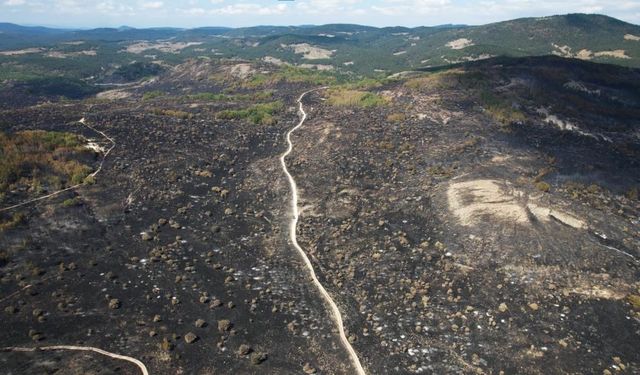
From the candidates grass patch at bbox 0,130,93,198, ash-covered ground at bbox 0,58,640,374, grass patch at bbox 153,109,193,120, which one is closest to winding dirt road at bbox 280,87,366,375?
ash-covered ground at bbox 0,58,640,374

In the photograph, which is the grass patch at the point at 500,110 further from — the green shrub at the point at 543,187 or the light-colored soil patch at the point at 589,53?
the light-colored soil patch at the point at 589,53

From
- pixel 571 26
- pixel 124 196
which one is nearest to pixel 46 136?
pixel 124 196

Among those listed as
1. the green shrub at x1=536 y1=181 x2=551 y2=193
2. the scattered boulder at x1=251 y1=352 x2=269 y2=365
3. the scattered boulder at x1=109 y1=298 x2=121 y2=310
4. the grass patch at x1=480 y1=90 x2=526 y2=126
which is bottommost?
the scattered boulder at x1=251 y1=352 x2=269 y2=365

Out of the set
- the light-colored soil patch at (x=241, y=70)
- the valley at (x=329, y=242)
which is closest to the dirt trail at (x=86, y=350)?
the valley at (x=329, y=242)

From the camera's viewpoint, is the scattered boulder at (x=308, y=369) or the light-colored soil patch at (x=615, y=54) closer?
the scattered boulder at (x=308, y=369)

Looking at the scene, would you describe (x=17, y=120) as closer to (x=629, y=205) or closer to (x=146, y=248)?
(x=146, y=248)

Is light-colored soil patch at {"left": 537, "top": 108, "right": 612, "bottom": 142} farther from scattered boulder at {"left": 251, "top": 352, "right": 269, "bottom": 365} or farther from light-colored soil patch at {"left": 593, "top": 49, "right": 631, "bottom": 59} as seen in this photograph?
light-colored soil patch at {"left": 593, "top": 49, "right": 631, "bottom": 59}
